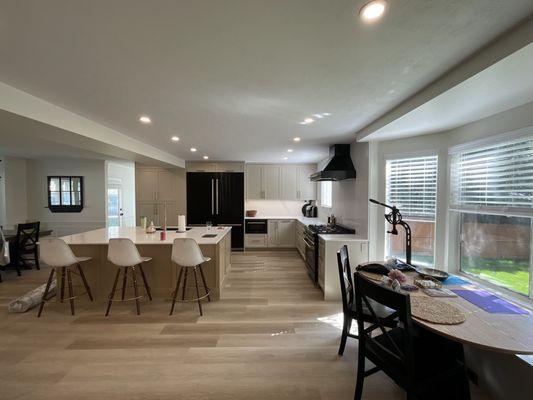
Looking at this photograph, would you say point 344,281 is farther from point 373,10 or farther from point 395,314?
point 373,10

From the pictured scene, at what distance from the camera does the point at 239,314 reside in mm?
3020

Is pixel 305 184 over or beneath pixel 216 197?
over

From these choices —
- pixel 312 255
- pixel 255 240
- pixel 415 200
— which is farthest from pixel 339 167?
pixel 255 240

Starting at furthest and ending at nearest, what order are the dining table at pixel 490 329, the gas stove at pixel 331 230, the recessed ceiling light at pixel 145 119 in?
the gas stove at pixel 331 230
the recessed ceiling light at pixel 145 119
the dining table at pixel 490 329

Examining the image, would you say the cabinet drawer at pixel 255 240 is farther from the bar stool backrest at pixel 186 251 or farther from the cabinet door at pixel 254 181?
the bar stool backrest at pixel 186 251

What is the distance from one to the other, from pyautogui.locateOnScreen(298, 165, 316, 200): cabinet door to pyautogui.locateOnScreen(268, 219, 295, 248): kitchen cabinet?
33.9 inches

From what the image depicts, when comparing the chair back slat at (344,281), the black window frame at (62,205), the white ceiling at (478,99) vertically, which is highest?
the white ceiling at (478,99)

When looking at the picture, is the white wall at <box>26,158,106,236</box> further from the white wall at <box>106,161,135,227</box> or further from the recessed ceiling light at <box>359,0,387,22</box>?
the recessed ceiling light at <box>359,0,387,22</box>

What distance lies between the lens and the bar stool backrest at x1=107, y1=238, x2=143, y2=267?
9.70 ft

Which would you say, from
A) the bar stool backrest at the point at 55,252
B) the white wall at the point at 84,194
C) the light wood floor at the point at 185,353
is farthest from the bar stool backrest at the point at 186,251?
the white wall at the point at 84,194

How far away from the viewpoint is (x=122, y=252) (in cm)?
297

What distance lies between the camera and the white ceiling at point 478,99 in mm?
1421

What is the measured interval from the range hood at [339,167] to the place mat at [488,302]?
87.4 inches

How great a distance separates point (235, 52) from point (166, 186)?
5.24 meters
